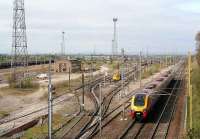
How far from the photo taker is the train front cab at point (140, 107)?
105ft

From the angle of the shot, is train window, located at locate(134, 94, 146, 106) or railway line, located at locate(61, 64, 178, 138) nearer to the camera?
railway line, located at locate(61, 64, 178, 138)

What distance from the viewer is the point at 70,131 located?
2930cm

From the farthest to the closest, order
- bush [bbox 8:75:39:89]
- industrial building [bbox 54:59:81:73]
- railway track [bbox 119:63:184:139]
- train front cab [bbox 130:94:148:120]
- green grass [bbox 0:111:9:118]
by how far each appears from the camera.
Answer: industrial building [bbox 54:59:81:73] < bush [bbox 8:75:39:89] < green grass [bbox 0:111:9:118] < train front cab [bbox 130:94:148:120] < railway track [bbox 119:63:184:139]

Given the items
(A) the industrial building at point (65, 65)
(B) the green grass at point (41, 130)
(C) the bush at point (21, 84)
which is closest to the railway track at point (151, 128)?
(B) the green grass at point (41, 130)

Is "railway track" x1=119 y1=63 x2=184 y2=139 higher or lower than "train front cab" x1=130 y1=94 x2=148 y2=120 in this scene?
lower

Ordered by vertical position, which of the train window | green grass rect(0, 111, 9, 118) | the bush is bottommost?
green grass rect(0, 111, 9, 118)

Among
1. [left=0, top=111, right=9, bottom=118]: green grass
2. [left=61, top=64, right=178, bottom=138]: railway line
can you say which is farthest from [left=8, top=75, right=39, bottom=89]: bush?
[left=61, top=64, right=178, bottom=138]: railway line

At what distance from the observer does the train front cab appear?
32156mm

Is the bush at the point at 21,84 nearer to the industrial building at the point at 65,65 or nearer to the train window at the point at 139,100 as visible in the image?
the industrial building at the point at 65,65

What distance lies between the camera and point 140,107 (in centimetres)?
3219

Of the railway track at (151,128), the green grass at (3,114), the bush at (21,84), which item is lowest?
the green grass at (3,114)

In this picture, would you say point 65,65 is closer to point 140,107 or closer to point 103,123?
point 103,123

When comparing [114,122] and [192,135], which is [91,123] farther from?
[192,135]

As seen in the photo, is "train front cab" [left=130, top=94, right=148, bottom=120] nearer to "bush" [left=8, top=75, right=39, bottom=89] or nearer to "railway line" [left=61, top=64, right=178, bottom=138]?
"railway line" [left=61, top=64, right=178, bottom=138]
